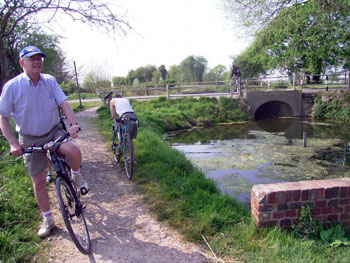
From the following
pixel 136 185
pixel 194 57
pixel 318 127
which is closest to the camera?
pixel 136 185

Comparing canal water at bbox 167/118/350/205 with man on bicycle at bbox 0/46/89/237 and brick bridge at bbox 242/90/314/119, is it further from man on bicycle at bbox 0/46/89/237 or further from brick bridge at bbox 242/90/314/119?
brick bridge at bbox 242/90/314/119

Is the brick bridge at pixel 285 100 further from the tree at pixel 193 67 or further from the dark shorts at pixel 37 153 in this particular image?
the tree at pixel 193 67

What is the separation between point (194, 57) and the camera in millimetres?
44375

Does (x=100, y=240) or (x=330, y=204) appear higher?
(x=330, y=204)

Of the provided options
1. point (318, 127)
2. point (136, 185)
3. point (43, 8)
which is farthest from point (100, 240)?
point (318, 127)

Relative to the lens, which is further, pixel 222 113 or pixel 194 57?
pixel 194 57

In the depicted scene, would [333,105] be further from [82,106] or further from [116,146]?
[82,106]

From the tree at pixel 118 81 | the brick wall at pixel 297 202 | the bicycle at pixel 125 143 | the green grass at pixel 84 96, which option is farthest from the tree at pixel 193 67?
the brick wall at pixel 297 202

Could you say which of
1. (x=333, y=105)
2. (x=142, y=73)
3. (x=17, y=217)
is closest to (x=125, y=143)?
(x=17, y=217)

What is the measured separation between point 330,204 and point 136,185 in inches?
115

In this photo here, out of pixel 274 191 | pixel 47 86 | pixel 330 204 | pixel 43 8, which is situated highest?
pixel 43 8

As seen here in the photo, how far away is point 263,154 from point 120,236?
23.4 ft

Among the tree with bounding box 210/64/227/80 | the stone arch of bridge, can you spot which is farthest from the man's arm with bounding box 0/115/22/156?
the tree with bounding box 210/64/227/80

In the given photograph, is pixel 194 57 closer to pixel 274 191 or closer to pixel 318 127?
pixel 318 127
